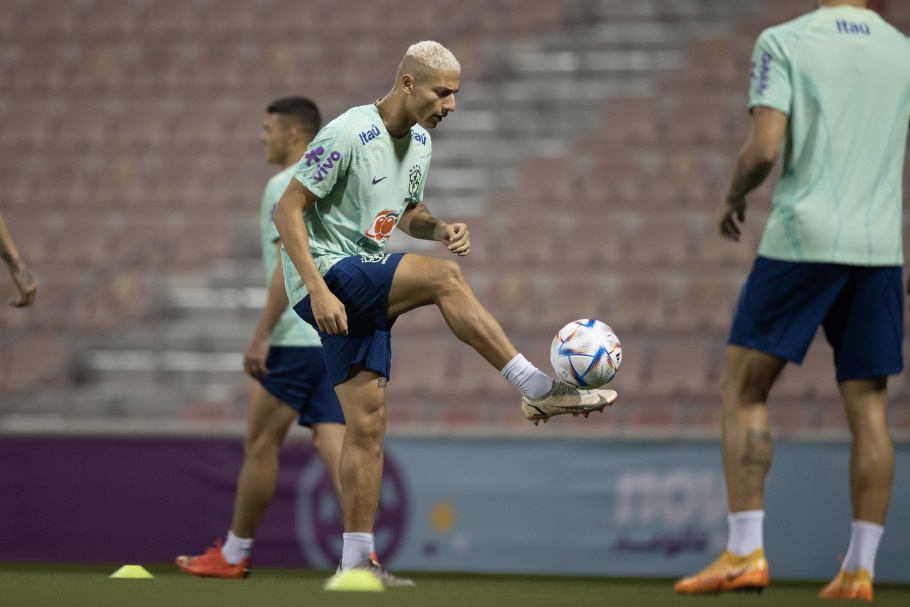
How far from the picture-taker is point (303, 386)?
5730 mm

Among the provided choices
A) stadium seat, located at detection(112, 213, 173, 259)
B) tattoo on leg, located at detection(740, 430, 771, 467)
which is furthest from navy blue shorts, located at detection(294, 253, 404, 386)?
stadium seat, located at detection(112, 213, 173, 259)

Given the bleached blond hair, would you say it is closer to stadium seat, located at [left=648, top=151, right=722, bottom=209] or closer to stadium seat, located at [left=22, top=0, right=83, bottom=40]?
stadium seat, located at [left=648, top=151, right=722, bottom=209]

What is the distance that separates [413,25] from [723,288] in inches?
203

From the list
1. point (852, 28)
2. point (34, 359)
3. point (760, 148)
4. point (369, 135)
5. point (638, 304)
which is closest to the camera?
point (760, 148)

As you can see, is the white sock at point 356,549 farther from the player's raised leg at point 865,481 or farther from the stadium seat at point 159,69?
the stadium seat at point 159,69

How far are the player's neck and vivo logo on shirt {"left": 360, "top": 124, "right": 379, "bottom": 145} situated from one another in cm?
7

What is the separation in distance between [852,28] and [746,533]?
1.58 metres

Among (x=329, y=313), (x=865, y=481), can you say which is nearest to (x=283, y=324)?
(x=329, y=313)

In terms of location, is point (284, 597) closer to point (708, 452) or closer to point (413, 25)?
point (708, 452)

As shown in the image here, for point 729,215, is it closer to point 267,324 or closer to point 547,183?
point 267,324

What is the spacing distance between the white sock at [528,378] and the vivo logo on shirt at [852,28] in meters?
1.47

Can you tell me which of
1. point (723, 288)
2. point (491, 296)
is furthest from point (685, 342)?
point (491, 296)

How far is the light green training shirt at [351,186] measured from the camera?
430cm

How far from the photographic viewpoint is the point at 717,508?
287 inches
